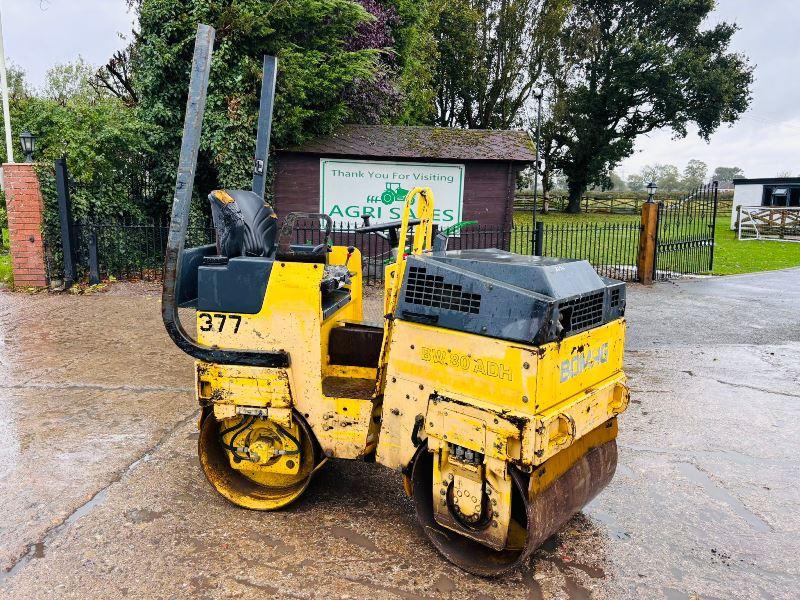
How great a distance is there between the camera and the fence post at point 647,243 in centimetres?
1276

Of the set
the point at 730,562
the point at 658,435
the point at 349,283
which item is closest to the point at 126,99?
the point at 349,283

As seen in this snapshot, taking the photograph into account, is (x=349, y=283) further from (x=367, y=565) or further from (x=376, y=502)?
(x=367, y=565)

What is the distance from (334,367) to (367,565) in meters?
1.22

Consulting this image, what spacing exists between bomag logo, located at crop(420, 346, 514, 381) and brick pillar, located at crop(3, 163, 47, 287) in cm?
984

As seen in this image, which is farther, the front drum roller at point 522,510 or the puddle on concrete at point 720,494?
the puddle on concrete at point 720,494

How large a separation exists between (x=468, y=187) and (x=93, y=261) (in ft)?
23.9

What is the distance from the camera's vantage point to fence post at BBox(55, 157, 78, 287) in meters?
10.5

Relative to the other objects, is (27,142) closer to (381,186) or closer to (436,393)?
(381,186)

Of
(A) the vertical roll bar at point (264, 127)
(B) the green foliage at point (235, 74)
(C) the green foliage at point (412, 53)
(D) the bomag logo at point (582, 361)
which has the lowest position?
(D) the bomag logo at point (582, 361)

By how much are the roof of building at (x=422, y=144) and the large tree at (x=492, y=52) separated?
14.9m

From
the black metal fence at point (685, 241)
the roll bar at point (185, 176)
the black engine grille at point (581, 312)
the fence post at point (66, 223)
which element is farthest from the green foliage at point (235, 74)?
the black engine grille at point (581, 312)

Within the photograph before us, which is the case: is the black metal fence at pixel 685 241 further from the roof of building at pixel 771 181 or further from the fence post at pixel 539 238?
the roof of building at pixel 771 181

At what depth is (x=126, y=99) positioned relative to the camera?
50.3 feet

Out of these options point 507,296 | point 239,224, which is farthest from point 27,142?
point 507,296
